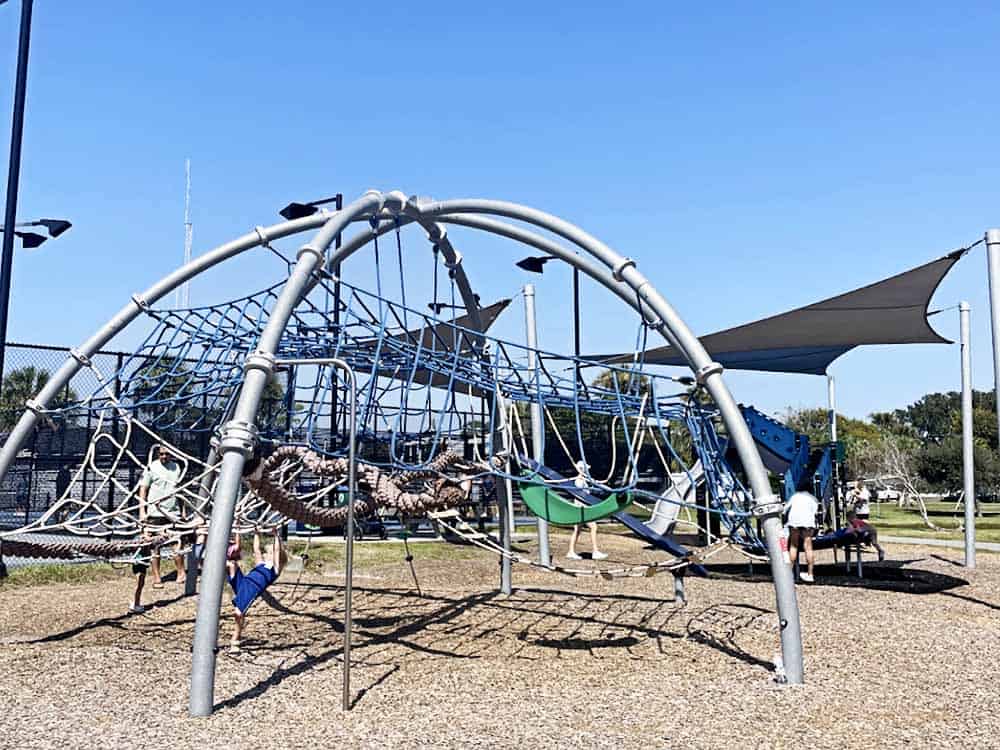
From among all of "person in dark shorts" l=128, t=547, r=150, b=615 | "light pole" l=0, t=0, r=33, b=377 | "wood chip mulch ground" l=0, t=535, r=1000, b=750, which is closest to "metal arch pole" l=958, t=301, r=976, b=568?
"wood chip mulch ground" l=0, t=535, r=1000, b=750

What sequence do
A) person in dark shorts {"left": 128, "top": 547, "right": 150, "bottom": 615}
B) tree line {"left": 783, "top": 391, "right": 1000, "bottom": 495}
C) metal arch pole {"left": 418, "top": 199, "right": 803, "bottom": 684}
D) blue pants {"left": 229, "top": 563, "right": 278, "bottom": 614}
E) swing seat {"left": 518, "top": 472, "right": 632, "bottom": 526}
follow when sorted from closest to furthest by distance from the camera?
1. metal arch pole {"left": 418, "top": 199, "right": 803, "bottom": 684}
2. blue pants {"left": 229, "top": 563, "right": 278, "bottom": 614}
3. swing seat {"left": 518, "top": 472, "right": 632, "bottom": 526}
4. person in dark shorts {"left": 128, "top": 547, "right": 150, "bottom": 615}
5. tree line {"left": 783, "top": 391, "right": 1000, "bottom": 495}

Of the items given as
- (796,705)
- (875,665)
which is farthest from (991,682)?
(796,705)

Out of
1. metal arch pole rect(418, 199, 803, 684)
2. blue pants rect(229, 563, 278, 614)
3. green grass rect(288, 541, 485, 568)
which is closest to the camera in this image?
metal arch pole rect(418, 199, 803, 684)

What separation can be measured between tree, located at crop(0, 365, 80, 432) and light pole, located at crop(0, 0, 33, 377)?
2244 mm

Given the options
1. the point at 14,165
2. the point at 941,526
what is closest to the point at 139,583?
the point at 14,165

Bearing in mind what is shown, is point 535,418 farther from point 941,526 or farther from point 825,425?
point 825,425

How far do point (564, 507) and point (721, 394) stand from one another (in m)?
1.90

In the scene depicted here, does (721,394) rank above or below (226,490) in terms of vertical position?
above

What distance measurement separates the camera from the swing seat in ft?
23.1

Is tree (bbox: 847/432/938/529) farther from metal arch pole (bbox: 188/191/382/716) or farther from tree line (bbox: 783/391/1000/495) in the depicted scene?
metal arch pole (bbox: 188/191/382/716)

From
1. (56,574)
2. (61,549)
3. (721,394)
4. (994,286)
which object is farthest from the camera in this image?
(56,574)

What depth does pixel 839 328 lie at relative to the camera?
11461 mm

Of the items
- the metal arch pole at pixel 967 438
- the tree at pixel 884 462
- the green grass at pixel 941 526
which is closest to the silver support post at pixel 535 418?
the metal arch pole at pixel 967 438

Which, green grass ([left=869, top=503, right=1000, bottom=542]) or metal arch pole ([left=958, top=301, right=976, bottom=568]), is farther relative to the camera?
green grass ([left=869, top=503, right=1000, bottom=542])
